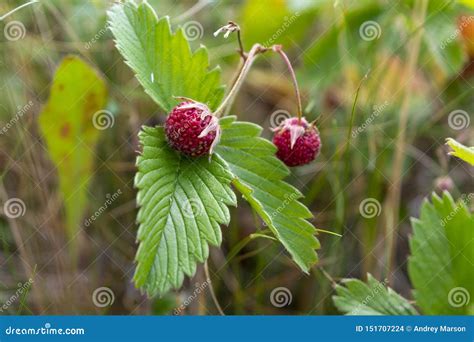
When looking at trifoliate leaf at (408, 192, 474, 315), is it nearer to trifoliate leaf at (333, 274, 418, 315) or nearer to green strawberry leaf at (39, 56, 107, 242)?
trifoliate leaf at (333, 274, 418, 315)

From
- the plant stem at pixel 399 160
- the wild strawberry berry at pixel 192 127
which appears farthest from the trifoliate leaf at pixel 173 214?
the plant stem at pixel 399 160

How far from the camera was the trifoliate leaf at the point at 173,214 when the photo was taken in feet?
3.52

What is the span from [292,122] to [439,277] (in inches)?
19.1

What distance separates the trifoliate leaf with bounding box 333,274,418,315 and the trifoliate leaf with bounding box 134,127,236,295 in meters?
0.37

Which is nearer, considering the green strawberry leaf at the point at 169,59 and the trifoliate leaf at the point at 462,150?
the trifoliate leaf at the point at 462,150

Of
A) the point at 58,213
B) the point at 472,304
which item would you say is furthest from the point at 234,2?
the point at 472,304

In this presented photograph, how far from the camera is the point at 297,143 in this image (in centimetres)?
121

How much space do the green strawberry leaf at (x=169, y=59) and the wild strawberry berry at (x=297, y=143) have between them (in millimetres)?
147

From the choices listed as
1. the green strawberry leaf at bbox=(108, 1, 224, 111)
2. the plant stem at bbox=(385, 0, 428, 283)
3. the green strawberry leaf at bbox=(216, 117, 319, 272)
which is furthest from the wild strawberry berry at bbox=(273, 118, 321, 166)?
the plant stem at bbox=(385, 0, 428, 283)

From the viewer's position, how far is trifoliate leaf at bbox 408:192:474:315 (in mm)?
1325

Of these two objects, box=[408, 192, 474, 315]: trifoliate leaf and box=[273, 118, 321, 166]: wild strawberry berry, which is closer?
box=[273, 118, 321, 166]: wild strawberry berry

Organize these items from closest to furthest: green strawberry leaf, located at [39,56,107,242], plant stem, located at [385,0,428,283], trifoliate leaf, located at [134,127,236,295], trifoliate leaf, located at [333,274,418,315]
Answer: trifoliate leaf, located at [134,127,236,295] < trifoliate leaf, located at [333,274,418,315] < green strawberry leaf, located at [39,56,107,242] < plant stem, located at [385,0,428,283]

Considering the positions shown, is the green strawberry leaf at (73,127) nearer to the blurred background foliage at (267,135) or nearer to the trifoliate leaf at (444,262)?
the blurred background foliage at (267,135)

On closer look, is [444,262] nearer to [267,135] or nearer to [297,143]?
[297,143]
